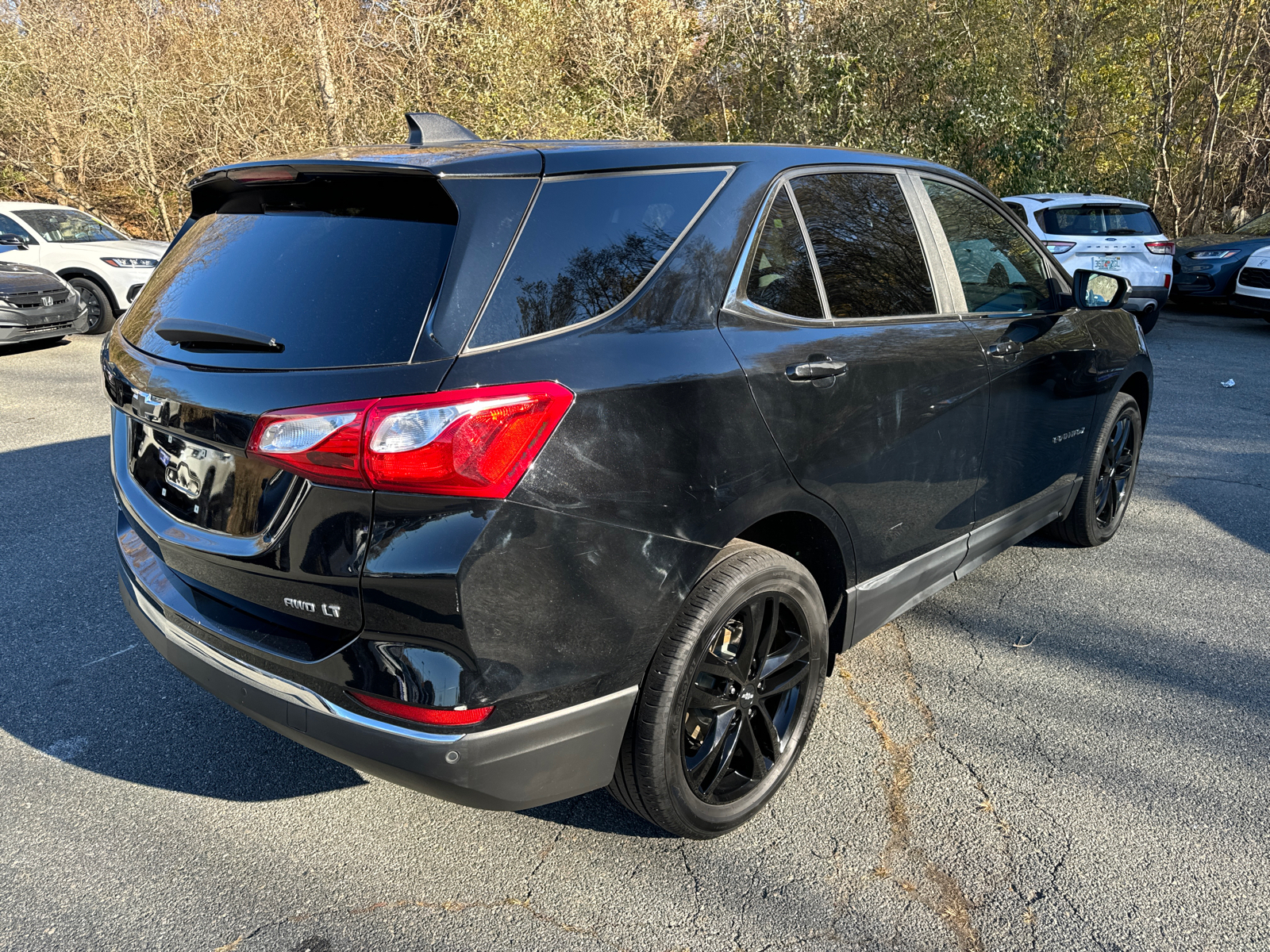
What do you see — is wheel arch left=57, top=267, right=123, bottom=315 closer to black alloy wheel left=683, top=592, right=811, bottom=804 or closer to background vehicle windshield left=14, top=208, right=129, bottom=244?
background vehicle windshield left=14, top=208, right=129, bottom=244

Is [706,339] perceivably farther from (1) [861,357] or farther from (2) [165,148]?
(2) [165,148]

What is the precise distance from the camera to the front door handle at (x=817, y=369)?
248 cm

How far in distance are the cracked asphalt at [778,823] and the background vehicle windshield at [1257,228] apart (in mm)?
12598

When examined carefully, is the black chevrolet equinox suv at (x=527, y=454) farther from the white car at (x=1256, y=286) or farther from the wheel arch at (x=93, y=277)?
the white car at (x=1256, y=286)

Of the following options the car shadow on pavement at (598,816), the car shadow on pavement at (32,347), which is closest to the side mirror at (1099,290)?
the car shadow on pavement at (598,816)

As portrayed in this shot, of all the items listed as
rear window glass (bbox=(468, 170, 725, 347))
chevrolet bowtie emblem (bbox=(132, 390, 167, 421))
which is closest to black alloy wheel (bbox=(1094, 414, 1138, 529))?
rear window glass (bbox=(468, 170, 725, 347))

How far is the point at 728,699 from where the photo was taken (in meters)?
2.50

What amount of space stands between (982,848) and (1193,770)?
0.86m

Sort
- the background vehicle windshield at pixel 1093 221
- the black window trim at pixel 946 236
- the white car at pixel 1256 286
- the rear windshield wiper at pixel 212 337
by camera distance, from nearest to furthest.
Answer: the rear windshield wiper at pixel 212 337
the black window trim at pixel 946 236
the background vehicle windshield at pixel 1093 221
the white car at pixel 1256 286

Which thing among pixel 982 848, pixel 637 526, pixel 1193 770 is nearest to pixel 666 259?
pixel 637 526

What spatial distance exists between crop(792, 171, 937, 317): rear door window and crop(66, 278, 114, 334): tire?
1098cm

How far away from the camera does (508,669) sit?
1945 mm

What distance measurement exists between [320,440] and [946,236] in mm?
2371

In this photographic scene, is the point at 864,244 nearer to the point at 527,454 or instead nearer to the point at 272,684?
the point at 527,454
